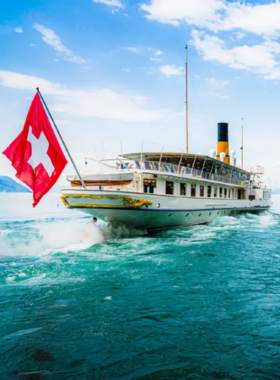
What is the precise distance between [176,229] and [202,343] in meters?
15.7

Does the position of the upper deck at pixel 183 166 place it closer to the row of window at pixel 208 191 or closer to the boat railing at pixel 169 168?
the boat railing at pixel 169 168

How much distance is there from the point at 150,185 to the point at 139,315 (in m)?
13.3

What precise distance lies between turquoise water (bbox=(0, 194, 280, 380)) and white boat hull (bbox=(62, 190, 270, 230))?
4.20 metres

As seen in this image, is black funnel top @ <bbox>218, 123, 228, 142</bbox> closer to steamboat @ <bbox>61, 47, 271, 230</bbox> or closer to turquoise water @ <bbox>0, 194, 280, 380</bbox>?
steamboat @ <bbox>61, 47, 271, 230</bbox>

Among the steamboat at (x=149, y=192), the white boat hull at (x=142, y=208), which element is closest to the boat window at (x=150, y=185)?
the steamboat at (x=149, y=192)

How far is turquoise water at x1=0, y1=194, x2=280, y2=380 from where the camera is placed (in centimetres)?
506

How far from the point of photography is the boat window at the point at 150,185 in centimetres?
1959

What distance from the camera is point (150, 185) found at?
1983 cm

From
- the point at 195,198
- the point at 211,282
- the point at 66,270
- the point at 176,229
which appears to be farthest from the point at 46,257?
the point at 195,198

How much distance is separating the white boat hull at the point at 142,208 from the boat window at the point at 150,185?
3.03ft

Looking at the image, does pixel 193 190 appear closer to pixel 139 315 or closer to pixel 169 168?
pixel 169 168

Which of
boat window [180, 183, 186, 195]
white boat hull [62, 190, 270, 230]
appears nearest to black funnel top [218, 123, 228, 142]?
white boat hull [62, 190, 270, 230]

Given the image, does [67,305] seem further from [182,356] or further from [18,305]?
[182,356]

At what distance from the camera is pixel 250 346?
5707 millimetres
